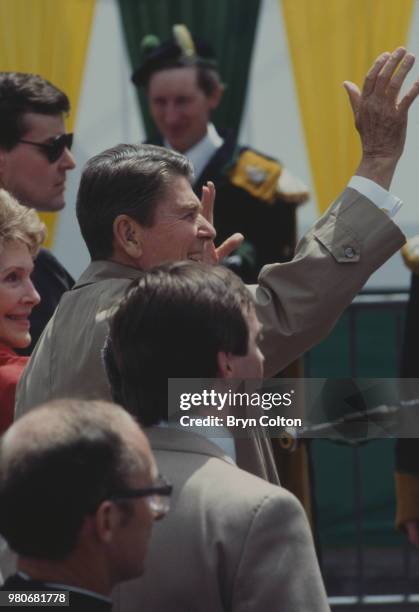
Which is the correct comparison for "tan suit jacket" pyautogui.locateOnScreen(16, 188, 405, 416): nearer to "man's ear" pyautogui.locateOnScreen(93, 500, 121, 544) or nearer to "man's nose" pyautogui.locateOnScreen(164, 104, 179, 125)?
"man's ear" pyautogui.locateOnScreen(93, 500, 121, 544)

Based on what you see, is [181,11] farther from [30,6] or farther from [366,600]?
[366,600]

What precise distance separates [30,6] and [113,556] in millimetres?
4613

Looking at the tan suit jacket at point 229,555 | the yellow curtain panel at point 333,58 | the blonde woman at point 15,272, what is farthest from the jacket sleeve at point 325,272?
the yellow curtain panel at point 333,58

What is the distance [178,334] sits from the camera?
2262mm

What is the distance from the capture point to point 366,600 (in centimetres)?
556

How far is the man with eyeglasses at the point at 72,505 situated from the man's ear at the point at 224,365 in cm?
37

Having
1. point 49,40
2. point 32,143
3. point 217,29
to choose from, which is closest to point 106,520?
point 32,143

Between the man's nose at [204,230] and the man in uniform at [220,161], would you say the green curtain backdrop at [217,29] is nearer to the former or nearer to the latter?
the man in uniform at [220,161]

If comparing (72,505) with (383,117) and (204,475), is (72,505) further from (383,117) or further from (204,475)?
(383,117)

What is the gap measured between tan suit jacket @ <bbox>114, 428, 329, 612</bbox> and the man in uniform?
2.78m

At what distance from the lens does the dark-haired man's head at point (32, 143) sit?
158 inches

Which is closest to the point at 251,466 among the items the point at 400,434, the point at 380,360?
the point at 400,434

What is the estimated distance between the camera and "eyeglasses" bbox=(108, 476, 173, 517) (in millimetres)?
1907

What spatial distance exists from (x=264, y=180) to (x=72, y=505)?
3556mm
